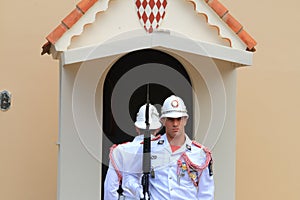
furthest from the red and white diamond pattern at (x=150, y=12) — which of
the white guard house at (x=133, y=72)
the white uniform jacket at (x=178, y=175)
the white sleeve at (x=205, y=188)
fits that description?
the white sleeve at (x=205, y=188)

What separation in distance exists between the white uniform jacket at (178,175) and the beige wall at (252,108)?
223 cm

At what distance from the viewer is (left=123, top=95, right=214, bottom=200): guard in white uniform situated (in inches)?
227

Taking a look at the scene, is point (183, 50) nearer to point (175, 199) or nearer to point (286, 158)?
point (175, 199)

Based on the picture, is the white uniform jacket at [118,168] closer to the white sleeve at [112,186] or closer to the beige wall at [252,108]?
the white sleeve at [112,186]

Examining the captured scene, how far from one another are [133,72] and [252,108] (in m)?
1.57

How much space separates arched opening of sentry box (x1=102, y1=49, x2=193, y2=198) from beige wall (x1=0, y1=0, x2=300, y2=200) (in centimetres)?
90

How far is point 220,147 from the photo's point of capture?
704cm

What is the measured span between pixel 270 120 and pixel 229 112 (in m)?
1.37

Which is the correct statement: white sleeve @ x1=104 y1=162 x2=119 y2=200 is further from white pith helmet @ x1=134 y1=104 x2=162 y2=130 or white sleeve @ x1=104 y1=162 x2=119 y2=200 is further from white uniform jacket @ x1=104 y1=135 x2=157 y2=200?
white pith helmet @ x1=134 y1=104 x2=162 y2=130

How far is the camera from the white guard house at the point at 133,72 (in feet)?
21.2

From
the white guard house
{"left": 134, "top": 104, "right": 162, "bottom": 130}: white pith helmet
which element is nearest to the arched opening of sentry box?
the white guard house

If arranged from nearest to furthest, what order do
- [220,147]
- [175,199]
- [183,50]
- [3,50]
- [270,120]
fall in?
[175,199]
[183,50]
[220,147]
[3,50]
[270,120]

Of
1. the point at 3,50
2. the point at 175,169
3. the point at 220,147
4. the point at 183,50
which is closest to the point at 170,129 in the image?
the point at 175,169

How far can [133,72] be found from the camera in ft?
24.1
